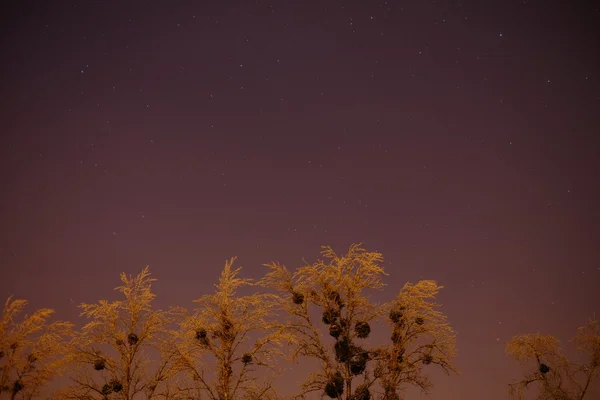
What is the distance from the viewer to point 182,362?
40.2ft

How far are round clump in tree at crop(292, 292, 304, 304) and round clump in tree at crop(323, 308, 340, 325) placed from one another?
86cm

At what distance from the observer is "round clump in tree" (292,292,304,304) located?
43.3 feet

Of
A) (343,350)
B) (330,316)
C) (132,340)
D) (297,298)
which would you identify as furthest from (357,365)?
(132,340)

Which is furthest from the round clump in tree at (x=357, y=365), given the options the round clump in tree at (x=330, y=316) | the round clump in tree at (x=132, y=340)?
the round clump in tree at (x=132, y=340)

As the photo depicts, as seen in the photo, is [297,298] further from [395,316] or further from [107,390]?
[107,390]

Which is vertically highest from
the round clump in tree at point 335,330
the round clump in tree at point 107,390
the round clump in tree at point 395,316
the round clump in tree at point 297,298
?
the round clump in tree at point 297,298

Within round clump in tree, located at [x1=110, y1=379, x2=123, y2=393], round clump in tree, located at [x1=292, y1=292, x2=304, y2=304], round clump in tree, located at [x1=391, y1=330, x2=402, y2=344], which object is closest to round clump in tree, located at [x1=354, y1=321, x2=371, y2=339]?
round clump in tree, located at [x1=391, y1=330, x2=402, y2=344]

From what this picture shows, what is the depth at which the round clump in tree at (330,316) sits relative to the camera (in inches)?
512

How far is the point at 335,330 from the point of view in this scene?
12.7 m

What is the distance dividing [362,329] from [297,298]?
89.1 inches

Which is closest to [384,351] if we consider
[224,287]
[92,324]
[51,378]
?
[224,287]

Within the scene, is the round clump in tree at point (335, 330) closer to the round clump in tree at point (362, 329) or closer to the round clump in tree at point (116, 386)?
the round clump in tree at point (362, 329)

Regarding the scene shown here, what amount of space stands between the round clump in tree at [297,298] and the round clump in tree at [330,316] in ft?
2.82

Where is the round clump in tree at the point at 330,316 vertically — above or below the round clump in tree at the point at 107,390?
above
